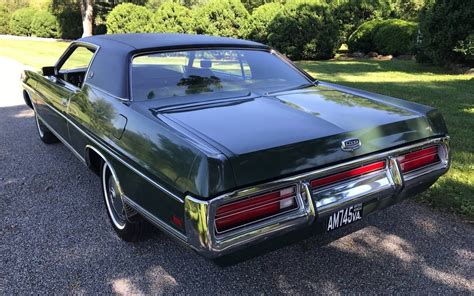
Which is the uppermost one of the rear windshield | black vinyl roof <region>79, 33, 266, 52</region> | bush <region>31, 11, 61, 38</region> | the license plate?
black vinyl roof <region>79, 33, 266, 52</region>

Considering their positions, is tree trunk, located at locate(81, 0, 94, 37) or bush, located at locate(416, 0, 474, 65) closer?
bush, located at locate(416, 0, 474, 65)

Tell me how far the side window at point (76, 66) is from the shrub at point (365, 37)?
13.0m

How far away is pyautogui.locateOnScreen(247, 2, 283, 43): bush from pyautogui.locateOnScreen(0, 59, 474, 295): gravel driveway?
14.7m

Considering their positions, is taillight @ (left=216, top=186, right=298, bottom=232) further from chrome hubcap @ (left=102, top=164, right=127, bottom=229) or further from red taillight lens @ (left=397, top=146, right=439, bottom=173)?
chrome hubcap @ (left=102, top=164, right=127, bottom=229)

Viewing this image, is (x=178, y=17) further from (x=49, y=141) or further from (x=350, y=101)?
(x=350, y=101)

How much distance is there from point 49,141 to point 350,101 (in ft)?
13.1

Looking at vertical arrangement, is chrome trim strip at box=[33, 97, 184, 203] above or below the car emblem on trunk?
below

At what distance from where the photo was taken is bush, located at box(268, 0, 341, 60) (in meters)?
15.7

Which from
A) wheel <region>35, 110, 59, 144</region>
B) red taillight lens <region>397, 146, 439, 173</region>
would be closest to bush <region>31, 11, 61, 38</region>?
wheel <region>35, 110, 59, 144</region>

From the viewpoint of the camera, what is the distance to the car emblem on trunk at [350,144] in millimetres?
2400

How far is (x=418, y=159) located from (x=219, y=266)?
5.11ft

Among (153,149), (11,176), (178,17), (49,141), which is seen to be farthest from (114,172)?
(178,17)

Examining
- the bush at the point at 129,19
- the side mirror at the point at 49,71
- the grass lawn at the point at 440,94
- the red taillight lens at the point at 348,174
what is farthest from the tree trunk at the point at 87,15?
the red taillight lens at the point at 348,174

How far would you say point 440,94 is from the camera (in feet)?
25.1
